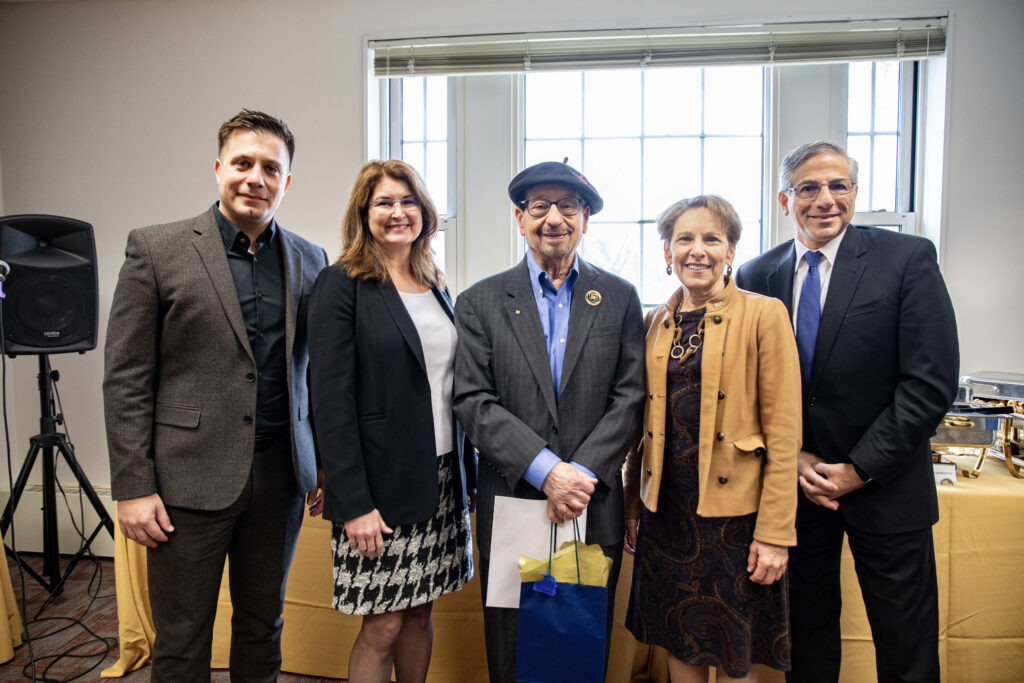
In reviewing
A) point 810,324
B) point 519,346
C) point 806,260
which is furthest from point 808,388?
point 519,346

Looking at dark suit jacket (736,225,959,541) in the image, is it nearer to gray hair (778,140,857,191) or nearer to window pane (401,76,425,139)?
gray hair (778,140,857,191)

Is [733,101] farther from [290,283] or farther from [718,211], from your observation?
[290,283]

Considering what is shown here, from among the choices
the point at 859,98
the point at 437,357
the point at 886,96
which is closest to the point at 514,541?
the point at 437,357

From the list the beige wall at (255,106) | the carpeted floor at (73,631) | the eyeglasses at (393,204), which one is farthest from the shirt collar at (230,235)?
the carpeted floor at (73,631)

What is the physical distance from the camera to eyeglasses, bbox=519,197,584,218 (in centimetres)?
133

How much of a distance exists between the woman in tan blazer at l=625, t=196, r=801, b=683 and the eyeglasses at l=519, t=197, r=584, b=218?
0.24m

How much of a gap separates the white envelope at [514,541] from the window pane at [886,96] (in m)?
2.75

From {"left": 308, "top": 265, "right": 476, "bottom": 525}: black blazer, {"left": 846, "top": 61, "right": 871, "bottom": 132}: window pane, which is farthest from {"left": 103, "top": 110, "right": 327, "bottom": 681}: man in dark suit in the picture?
{"left": 846, "top": 61, "right": 871, "bottom": 132}: window pane

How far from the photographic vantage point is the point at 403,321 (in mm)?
1298

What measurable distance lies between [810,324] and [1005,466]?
4.70 feet

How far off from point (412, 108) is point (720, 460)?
8.33ft

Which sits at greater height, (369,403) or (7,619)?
(369,403)

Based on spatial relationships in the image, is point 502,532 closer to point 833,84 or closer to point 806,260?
point 806,260

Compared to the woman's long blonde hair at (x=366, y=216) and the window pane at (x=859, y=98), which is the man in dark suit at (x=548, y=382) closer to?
the woman's long blonde hair at (x=366, y=216)
